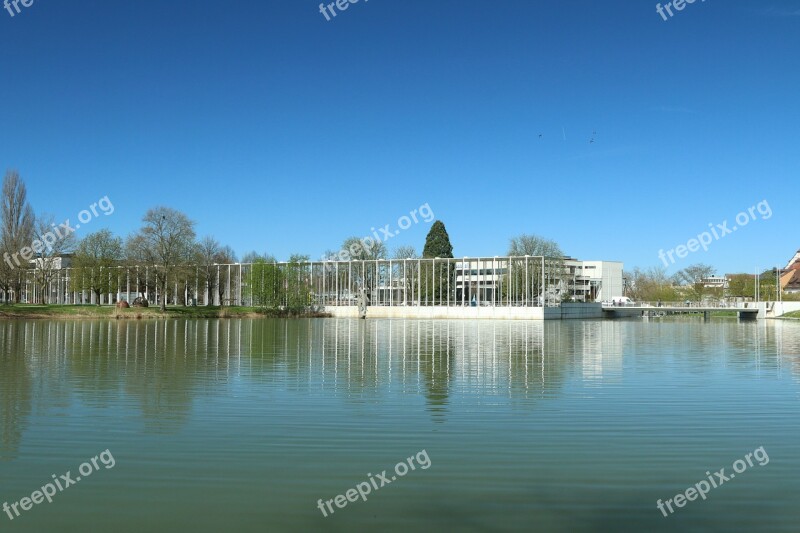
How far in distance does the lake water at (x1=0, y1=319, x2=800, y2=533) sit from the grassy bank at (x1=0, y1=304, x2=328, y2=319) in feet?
183

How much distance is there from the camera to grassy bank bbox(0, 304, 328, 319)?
71.2 metres

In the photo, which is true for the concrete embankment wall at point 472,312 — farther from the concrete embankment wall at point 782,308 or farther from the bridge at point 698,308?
the concrete embankment wall at point 782,308

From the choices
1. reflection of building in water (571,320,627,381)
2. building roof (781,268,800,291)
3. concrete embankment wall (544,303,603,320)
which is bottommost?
concrete embankment wall (544,303,603,320)

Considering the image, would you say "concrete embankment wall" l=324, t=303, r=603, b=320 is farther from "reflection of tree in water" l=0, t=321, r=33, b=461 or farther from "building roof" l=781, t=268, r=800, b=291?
"building roof" l=781, t=268, r=800, b=291

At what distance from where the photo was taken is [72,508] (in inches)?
308

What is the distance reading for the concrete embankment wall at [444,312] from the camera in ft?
289

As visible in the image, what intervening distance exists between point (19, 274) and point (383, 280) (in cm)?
4789

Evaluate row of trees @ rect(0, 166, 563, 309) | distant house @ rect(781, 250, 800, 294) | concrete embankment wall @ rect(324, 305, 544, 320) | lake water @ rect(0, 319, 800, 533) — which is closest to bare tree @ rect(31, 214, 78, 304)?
row of trees @ rect(0, 166, 563, 309)

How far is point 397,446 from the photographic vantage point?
35.0 feet

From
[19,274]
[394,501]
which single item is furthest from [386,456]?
[19,274]

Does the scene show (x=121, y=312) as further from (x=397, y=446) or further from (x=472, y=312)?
(x=397, y=446)

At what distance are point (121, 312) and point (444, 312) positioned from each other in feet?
133

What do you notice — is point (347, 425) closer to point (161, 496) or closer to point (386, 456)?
point (386, 456)

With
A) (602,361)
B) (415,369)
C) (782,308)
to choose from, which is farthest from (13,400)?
(782,308)
